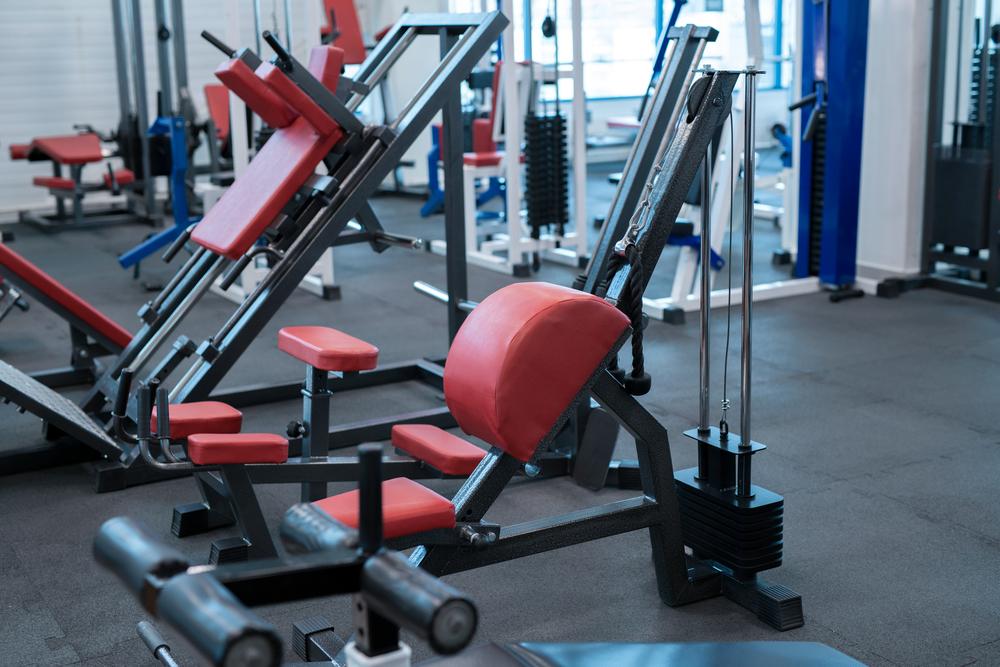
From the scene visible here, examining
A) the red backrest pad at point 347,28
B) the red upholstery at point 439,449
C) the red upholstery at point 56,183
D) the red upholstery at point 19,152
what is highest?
the red backrest pad at point 347,28

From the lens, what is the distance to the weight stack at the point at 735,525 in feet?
8.23

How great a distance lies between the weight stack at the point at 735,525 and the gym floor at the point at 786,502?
127 mm

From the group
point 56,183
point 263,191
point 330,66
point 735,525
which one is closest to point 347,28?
point 56,183

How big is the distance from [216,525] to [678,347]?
242cm

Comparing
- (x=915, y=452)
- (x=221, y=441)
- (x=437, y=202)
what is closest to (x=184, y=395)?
(x=221, y=441)

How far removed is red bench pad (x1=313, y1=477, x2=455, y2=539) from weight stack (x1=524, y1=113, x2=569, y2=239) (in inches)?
164

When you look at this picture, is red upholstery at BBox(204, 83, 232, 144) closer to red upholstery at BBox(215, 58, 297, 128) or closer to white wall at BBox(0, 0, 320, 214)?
white wall at BBox(0, 0, 320, 214)

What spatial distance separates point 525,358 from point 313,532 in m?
0.95

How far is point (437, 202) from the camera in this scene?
833 cm

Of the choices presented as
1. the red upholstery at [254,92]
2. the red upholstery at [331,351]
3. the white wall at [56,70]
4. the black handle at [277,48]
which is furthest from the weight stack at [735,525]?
the white wall at [56,70]

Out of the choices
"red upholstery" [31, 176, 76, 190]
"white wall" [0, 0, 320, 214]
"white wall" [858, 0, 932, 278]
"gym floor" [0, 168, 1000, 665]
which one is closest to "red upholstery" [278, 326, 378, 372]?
"gym floor" [0, 168, 1000, 665]

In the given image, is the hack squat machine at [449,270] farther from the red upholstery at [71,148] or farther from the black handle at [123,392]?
the red upholstery at [71,148]

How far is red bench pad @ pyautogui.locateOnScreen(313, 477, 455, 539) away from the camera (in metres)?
2.08

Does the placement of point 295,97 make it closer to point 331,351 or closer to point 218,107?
point 331,351
